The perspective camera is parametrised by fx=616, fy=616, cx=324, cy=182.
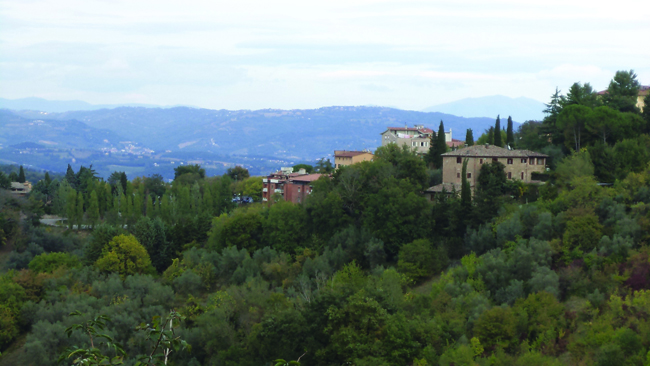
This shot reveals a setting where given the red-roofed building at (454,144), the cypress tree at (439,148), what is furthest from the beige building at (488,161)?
the red-roofed building at (454,144)

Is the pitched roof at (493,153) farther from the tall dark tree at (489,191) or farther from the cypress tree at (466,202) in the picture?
the cypress tree at (466,202)

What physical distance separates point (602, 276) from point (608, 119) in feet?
56.5

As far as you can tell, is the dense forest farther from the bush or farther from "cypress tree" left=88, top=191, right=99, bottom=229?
"cypress tree" left=88, top=191, right=99, bottom=229

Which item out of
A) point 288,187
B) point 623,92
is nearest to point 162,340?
point 623,92

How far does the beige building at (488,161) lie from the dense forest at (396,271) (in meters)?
1.38

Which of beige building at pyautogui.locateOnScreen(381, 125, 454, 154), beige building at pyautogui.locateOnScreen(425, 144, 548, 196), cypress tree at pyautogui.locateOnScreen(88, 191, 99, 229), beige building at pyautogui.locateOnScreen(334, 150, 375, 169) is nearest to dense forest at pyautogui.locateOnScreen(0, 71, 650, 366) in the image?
beige building at pyautogui.locateOnScreen(425, 144, 548, 196)

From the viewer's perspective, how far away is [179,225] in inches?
2143

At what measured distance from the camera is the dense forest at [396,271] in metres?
26.0

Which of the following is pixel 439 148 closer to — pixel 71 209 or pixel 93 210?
pixel 93 210

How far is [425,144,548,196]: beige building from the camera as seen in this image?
44.0 meters

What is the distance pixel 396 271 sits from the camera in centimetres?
3866

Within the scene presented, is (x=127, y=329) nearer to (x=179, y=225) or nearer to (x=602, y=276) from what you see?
(x=179, y=225)

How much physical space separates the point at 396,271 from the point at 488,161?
1157cm

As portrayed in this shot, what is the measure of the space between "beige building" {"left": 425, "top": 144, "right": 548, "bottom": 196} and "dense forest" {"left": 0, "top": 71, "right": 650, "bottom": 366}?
1.38 metres
